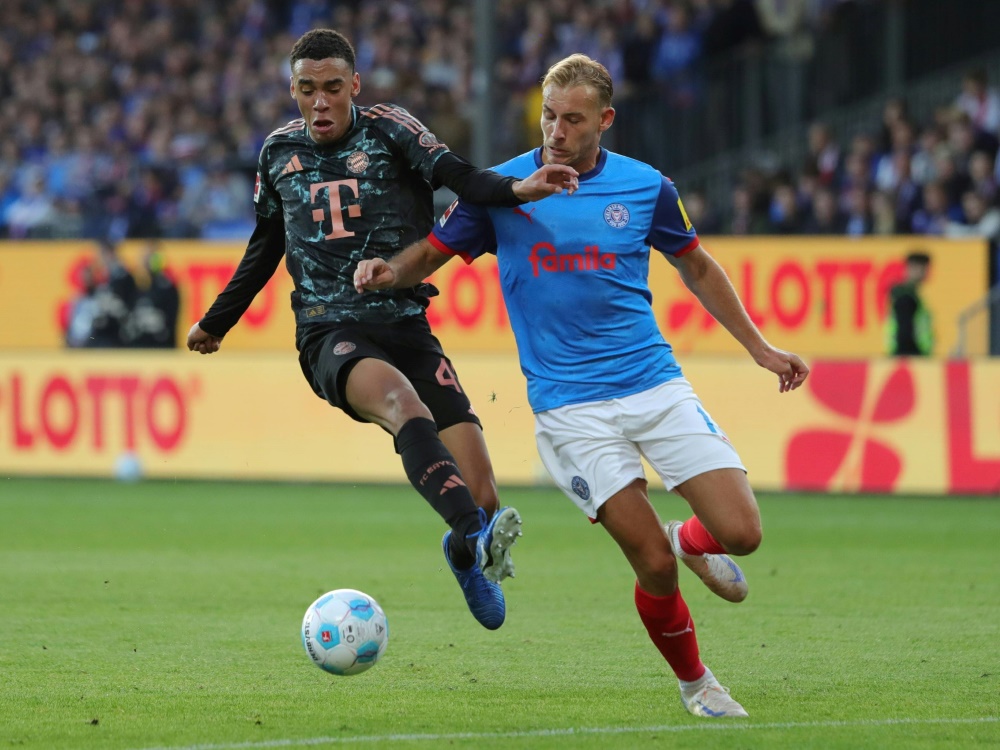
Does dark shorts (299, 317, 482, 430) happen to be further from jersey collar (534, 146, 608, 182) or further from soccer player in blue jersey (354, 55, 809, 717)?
jersey collar (534, 146, 608, 182)

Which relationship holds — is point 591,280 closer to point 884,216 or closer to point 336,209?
point 336,209

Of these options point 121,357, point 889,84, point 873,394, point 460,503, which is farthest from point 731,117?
point 460,503

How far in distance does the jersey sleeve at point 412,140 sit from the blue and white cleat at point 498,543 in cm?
161

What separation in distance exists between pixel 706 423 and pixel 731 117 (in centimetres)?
1385

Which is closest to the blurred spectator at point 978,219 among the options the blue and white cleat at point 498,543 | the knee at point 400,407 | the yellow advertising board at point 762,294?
the yellow advertising board at point 762,294

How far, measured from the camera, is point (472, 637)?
26.7 feet

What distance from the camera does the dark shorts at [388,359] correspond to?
6676 mm

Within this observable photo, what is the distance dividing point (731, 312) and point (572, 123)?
0.94 metres

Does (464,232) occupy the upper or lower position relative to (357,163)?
lower

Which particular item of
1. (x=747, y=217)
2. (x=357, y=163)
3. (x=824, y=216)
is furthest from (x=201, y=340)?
(x=747, y=217)

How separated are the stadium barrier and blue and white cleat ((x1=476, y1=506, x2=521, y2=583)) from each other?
9338mm

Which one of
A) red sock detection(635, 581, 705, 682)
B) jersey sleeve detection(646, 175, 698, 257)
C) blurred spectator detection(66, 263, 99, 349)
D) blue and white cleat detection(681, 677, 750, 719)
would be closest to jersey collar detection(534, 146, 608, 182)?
jersey sleeve detection(646, 175, 698, 257)

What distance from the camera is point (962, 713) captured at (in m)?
6.12

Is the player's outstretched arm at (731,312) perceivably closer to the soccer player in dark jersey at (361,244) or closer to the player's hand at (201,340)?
the soccer player in dark jersey at (361,244)
